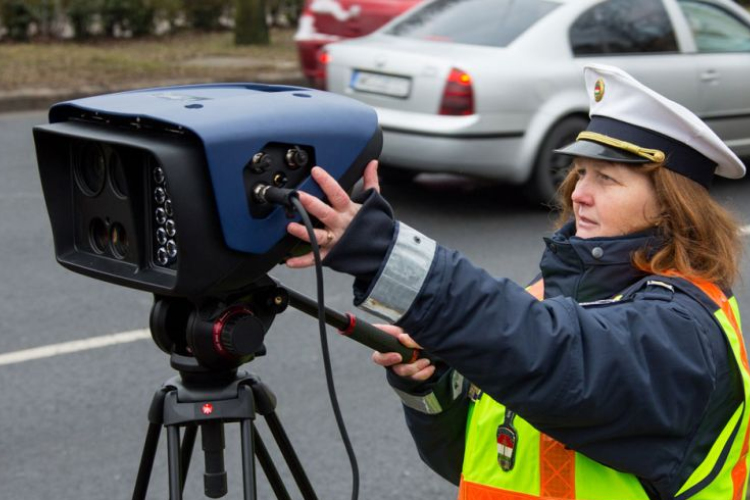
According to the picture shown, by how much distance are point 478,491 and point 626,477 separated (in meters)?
0.29

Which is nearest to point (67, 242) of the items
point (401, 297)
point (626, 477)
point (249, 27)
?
Result: point (401, 297)

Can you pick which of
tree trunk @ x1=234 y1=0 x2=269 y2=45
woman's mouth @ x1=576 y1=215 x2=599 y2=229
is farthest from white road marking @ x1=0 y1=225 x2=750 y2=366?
tree trunk @ x1=234 y1=0 x2=269 y2=45

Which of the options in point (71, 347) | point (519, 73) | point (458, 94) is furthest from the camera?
point (519, 73)

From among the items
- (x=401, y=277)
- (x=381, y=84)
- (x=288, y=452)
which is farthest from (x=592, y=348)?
(x=381, y=84)

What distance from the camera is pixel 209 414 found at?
1.93 meters

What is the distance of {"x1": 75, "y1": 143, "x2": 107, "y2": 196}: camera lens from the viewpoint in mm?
1842

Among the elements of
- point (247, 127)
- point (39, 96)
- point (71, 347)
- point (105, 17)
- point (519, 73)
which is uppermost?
point (247, 127)

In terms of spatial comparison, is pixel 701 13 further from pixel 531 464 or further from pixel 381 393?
pixel 531 464

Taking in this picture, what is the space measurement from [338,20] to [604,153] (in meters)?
8.55

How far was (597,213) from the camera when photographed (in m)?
2.07

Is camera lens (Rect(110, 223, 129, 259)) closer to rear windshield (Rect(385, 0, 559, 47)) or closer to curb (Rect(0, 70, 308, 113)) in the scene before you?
rear windshield (Rect(385, 0, 559, 47))

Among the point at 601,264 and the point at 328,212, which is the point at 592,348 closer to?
the point at 601,264

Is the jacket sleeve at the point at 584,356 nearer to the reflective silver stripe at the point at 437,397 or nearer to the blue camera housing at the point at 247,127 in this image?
the blue camera housing at the point at 247,127

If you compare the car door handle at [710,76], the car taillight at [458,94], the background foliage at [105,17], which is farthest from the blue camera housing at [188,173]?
the background foliage at [105,17]
